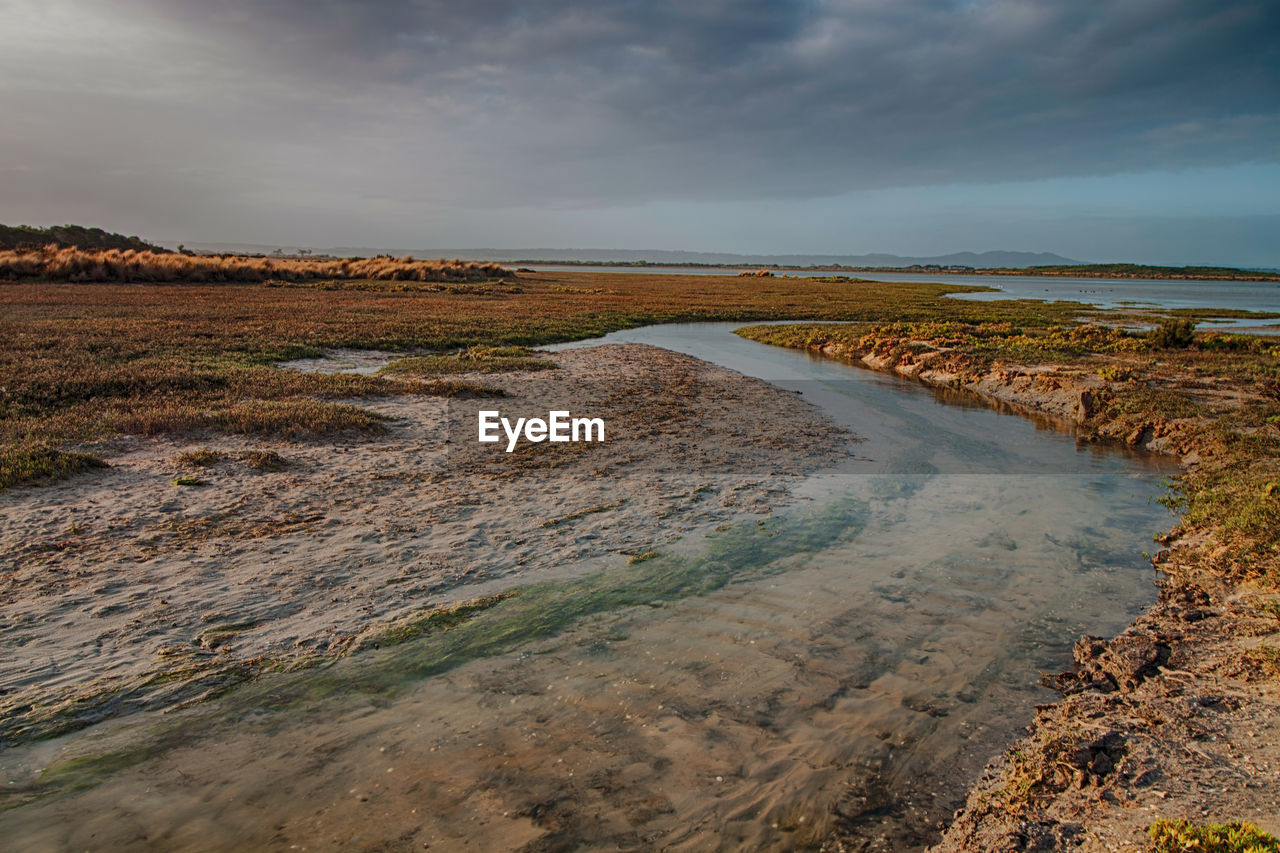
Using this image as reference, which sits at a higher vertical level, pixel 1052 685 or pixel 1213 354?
pixel 1213 354

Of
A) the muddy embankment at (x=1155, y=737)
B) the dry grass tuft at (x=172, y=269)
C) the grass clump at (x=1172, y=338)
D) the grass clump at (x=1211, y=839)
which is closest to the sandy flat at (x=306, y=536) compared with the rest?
the muddy embankment at (x=1155, y=737)

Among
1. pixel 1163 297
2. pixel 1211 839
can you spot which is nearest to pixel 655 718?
pixel 1211 839

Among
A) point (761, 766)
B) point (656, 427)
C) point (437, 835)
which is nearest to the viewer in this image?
point (437, 835)

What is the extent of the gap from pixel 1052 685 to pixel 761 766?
289 centimetres

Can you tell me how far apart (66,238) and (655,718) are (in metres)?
103

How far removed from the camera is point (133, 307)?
101 feet

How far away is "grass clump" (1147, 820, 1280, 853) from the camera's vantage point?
3525 mm

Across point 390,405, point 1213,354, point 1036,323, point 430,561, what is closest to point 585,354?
point 390,405

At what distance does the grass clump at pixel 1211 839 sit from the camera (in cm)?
353

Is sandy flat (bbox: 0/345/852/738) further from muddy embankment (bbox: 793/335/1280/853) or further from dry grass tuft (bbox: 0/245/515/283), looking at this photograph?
dry grass tuft (bbox: 0/245/515/283)

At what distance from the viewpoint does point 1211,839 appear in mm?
3564

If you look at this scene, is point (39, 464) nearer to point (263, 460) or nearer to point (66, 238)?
point (263, 460)

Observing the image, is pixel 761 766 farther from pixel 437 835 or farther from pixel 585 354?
pixel 585 354

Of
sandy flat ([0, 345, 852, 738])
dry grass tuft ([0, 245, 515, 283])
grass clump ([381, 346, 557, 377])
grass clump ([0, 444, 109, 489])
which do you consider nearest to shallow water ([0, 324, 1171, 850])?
sandy flat ([0, 345, 852, 738])
